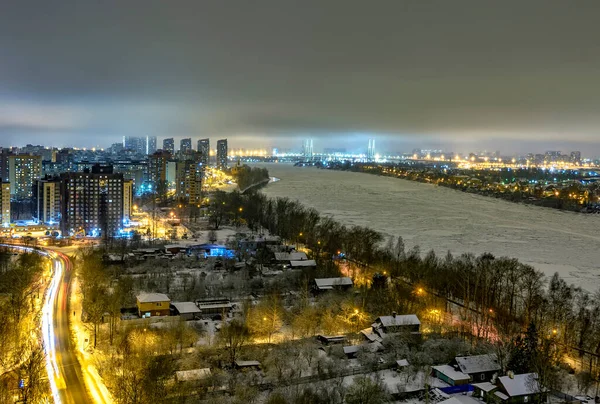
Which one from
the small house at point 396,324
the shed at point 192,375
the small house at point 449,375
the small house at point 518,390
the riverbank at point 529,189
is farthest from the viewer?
the riverbank at point 529,189

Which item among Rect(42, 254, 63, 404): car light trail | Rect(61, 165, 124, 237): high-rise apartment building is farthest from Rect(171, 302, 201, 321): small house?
Rect(61, 165, 124, 237): high-rise apartment building

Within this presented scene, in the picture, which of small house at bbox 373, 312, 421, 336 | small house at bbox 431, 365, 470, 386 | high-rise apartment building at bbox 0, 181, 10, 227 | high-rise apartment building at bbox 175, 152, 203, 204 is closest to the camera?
small house at bbox 431, 365, 470, 386

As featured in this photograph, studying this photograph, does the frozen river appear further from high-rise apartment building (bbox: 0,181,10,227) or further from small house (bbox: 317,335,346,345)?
high-rise apartment building (bbox: 0,181,10,227)

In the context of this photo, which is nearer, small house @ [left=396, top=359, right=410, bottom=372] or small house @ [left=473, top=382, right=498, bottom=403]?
small house @ [left=473, top=382, right=498, bottom=403]

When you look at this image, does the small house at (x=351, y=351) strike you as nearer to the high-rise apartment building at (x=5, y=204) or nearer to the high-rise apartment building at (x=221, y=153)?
the high-rise apartment building at (x=5, y=204)

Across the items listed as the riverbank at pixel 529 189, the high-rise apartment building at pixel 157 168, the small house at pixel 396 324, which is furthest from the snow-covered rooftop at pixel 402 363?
the high-rise apartment building at pixel 157 168

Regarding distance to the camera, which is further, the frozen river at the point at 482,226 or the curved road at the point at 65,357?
the frozen river at the point at 482,226

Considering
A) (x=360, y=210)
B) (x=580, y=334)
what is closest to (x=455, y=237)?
(x=360, y=210)
